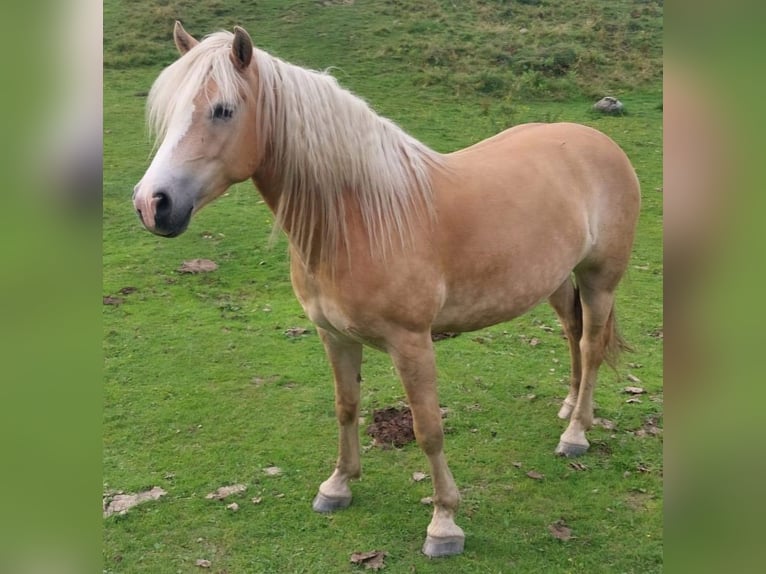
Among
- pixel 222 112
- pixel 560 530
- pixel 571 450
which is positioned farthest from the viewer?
pixel 571 450

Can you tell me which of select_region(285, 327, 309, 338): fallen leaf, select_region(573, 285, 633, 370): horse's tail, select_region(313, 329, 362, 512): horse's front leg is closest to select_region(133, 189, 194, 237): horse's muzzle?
select_region(313, 329, 362, 512): horse's front leg

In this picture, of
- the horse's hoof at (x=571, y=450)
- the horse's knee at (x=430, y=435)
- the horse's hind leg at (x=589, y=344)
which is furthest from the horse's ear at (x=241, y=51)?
the horse's hoof at (x=571, y=450)

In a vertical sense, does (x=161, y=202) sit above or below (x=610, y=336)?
above

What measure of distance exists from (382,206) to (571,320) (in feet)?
5.77

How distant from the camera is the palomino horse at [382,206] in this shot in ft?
6.00

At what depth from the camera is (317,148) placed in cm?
204

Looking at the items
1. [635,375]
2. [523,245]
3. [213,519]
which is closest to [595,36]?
[635,375]

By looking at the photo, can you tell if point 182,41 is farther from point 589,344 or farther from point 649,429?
point 649,429

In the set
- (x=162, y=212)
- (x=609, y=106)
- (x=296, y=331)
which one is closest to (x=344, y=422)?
(x=162, y=212)

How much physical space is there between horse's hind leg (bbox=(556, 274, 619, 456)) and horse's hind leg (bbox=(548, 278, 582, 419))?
0.13 meters

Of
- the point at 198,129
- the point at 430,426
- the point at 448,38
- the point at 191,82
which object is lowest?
the point at 430,426
